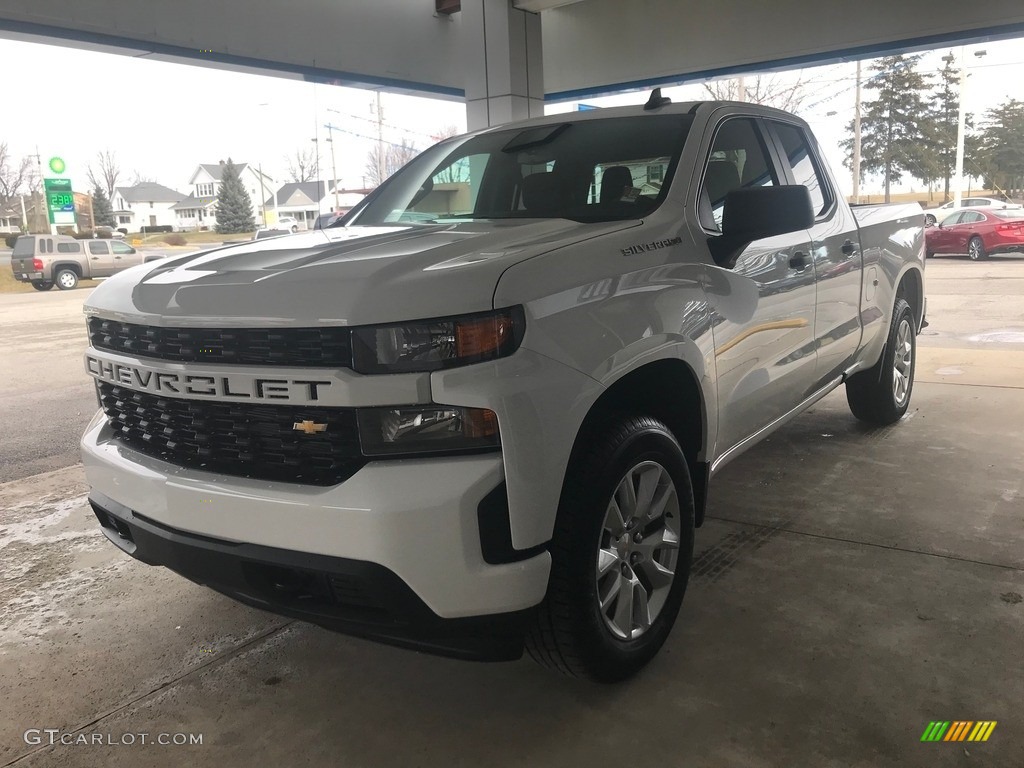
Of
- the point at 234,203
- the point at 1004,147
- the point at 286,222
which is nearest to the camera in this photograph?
the point at 234,203

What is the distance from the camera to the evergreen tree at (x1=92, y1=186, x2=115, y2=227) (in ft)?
25.1

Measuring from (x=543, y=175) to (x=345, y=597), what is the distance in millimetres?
1857

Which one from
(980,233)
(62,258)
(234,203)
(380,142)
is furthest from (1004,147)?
Answer: (62,258)

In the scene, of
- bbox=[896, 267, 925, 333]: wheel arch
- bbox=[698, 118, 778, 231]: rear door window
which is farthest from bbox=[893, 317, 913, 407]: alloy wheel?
bbox=[698, 118, 778, 231]: rear door window

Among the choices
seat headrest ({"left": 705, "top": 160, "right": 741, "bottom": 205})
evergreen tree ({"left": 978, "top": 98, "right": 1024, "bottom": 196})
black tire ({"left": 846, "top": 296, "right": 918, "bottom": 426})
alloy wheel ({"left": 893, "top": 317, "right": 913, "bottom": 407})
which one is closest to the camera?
seat headrest ({"left": 705, "top": 160, "right": 741, "bottom": 205})

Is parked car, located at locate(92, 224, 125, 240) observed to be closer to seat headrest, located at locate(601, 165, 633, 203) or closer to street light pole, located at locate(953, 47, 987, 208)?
seat headrest, located at locate(601, 165, 633, 203)

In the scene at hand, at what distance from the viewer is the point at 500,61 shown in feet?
30.5

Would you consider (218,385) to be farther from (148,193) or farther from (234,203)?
(234,203)

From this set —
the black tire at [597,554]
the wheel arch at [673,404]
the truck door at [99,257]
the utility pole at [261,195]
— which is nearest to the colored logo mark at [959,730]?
the black tire at [597,554]

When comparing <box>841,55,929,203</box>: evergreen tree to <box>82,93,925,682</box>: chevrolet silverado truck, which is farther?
<box>841,55,929,203</box>: evergreen tree

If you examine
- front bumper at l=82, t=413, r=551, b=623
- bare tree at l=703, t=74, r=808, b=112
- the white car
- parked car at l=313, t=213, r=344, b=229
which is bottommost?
front bumper at l=82, t=413, r=551, b=623

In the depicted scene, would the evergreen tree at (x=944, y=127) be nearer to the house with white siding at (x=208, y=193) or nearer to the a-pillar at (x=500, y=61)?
the a-pillar at (x=500, y=61)

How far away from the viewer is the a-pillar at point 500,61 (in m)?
9.20

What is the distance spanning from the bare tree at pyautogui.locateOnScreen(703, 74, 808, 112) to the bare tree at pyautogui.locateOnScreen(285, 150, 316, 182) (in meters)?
5.91
